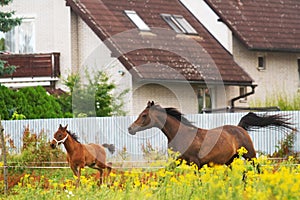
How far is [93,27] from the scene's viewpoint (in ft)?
122

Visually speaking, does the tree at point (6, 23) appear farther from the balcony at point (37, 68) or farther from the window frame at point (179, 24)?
the window frame at point (179, 24)

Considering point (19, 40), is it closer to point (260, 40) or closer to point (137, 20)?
point (137, 20)

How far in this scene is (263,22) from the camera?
144ft

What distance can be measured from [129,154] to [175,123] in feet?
31.5

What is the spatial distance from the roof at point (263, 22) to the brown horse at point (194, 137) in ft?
72.2

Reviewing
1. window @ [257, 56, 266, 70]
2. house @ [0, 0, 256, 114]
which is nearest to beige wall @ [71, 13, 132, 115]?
house @ [0, 0, 256, 114]

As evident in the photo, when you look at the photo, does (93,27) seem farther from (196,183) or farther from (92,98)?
(196,183)

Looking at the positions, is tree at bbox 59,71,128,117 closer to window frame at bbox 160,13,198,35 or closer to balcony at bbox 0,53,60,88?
balcony at bbox 0,53,60,88

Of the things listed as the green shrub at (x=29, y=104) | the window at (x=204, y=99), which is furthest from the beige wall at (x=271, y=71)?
the green shrub at (x=29, y=104)

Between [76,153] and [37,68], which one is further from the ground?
[37,68]

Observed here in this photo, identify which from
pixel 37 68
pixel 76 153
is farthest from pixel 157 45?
pixel 76 153

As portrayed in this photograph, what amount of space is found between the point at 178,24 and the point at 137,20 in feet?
6.90

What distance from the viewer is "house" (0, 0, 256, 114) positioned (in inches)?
1442

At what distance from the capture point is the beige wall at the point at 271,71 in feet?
139
